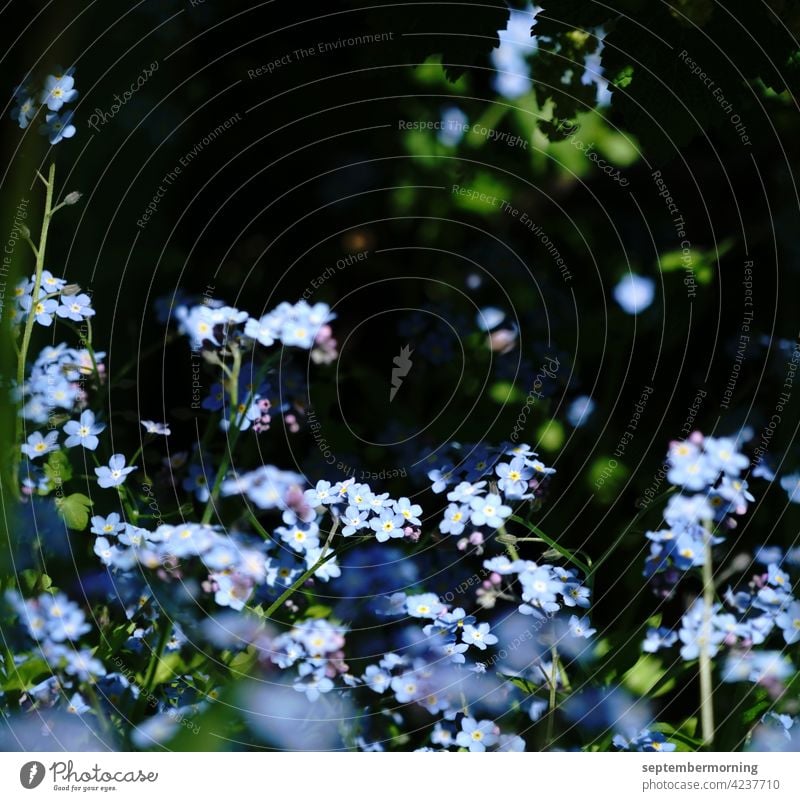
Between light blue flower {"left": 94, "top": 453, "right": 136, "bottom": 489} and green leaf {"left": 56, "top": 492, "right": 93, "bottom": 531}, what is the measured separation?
0.14 feet

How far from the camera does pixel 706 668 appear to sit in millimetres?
1212

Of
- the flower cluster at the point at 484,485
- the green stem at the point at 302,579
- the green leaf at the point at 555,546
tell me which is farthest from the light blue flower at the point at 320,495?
the green leaf at the point at 555,546

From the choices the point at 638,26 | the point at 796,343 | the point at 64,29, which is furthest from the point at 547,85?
the point at 64,29

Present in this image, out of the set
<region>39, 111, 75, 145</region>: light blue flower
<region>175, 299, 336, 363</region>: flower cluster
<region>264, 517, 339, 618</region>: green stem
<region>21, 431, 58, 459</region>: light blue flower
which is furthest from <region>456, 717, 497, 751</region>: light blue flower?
<region>39, 111, 75, 145</region>: light blue flower

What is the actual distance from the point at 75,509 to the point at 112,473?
0.24 feet

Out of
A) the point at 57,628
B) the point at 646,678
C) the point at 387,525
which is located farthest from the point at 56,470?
the point at 646,678

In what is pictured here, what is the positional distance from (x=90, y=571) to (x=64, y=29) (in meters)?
0.75

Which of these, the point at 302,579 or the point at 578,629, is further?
the point at 578,629

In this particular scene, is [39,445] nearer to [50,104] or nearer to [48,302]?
[48,302]

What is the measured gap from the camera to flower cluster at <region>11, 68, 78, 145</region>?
120 centimetres

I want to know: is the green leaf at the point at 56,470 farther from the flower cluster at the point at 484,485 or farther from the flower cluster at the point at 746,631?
the flower cluster at the point at 746,631

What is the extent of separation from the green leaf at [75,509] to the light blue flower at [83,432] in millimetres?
70

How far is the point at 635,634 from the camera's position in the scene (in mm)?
1232

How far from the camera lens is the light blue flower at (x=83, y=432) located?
3.89 ft
